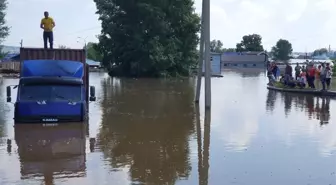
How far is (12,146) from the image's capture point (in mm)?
12562

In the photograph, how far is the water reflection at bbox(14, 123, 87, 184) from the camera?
9.75m

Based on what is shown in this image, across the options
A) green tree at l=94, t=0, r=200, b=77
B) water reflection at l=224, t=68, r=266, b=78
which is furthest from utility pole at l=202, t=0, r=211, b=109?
water reflection at l=224, t=68, r=266, b=78

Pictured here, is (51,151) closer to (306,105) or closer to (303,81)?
(306,105)

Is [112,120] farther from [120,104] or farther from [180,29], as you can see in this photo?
[180,29]

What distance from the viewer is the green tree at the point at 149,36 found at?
164ft

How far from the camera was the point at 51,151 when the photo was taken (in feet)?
39.0

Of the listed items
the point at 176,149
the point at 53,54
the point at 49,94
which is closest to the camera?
the point at 176,149

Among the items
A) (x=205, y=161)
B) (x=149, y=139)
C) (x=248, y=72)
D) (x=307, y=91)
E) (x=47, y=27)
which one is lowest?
(x=205, y=161)

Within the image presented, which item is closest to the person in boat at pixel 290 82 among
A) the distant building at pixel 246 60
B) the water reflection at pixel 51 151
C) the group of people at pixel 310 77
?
the group of people at pixel 310 77

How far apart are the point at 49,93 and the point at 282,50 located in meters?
135

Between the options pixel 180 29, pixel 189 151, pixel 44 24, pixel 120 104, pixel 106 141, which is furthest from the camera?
pixel 180 29

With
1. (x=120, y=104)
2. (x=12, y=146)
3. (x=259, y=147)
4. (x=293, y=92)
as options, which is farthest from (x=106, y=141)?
(x=293, y=92)

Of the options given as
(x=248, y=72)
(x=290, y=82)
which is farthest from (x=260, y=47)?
(x=290, y=82)

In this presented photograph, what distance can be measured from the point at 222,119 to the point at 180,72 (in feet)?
120
